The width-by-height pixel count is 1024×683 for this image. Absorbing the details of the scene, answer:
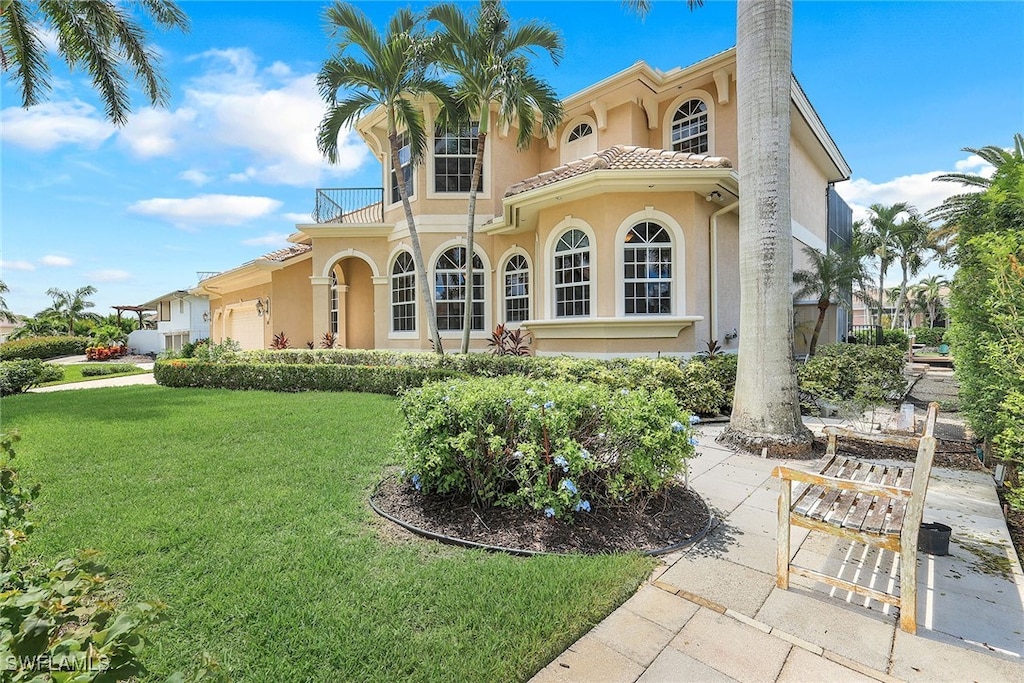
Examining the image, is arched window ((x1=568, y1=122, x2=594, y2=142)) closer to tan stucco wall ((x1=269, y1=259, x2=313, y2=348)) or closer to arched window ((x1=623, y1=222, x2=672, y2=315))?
arched window ((x1=623, y1=222, x2=672, y2=315))

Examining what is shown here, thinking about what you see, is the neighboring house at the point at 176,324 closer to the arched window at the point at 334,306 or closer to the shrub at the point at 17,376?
the shrub at the point at 17,376

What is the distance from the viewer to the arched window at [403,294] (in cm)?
1519

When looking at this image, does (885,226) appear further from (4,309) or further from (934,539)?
(4,309)

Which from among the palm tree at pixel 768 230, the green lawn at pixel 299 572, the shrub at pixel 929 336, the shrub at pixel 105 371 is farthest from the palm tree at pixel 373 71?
the shrub at pixel 929 336

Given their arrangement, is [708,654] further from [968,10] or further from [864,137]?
[864,137]

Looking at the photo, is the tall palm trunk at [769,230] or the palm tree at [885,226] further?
the palm tree at [885,226]

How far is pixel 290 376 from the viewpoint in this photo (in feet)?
42.1

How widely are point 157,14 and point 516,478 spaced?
16.9m

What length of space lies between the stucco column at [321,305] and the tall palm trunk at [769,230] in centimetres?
1397

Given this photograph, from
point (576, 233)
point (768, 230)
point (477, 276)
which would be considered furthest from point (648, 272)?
point (477, 276)

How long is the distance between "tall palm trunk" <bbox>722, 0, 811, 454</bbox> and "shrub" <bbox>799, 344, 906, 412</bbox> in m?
3.26

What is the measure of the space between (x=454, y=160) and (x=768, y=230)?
436 inches

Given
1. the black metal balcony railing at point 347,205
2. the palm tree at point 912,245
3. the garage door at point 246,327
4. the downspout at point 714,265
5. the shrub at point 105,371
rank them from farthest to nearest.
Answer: the palm tree at point 912,245
the garage door at point 246,327
the shrub at point 105,371
the black metal balcony railing at point 347,205
the downspout at point 714,265

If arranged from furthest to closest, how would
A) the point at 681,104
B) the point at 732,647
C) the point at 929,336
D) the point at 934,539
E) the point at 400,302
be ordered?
the point at 929,336, the point at 400,302, the point at 681,104, the point at 934,539, the point at 732,647
